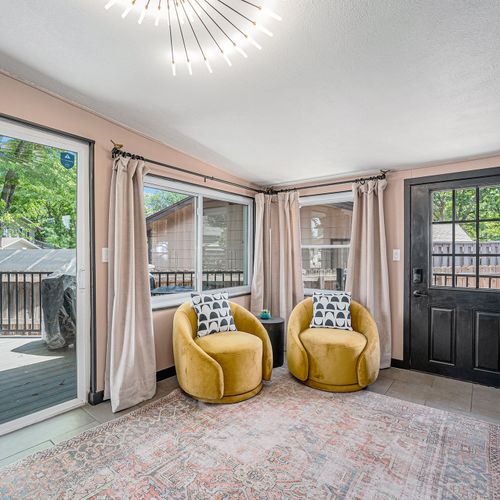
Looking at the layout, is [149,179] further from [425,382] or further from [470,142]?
[425,382]

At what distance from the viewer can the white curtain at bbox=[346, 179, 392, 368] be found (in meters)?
3.61

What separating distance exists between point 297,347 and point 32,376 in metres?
2.34

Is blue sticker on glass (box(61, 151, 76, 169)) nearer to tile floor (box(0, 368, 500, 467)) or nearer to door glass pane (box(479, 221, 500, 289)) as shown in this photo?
tile floor (box(0, 368, 500, 467))

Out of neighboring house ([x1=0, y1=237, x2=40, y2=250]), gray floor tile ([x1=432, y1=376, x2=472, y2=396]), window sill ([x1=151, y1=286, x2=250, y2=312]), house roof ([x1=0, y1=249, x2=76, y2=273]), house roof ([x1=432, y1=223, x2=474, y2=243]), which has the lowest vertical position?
gray floor tile ([x1=432, y1=376, x2=472, y2=396])

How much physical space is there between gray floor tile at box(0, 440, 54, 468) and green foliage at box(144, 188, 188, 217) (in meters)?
2.05

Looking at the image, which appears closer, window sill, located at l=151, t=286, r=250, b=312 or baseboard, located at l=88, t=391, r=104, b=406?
A: baseboard, located at l=88, t=391, r=104, b=406

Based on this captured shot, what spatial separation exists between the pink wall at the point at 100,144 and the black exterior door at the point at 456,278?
272 centimetres

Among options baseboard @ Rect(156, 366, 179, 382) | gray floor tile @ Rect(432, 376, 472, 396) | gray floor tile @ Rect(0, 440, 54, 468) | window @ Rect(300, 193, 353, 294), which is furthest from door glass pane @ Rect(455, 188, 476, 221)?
gray floor tile @ Rect(0, 440, 54, 468)

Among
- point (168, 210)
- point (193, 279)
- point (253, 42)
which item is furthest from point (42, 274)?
point (253, 42)

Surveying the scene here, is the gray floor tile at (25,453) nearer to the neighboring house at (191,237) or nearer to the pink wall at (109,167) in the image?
the pink wall at (109,167)

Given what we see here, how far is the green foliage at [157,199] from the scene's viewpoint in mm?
3279

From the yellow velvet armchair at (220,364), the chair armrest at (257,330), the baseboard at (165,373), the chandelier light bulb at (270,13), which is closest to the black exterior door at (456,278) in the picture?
the chair armrest at (257,330)

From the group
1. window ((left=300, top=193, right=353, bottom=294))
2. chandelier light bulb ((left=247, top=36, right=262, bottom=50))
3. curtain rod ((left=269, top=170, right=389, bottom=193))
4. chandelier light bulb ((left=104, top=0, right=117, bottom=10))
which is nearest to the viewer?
chandelier light bulb ((left=104, top=0, right=117, bottom=10))

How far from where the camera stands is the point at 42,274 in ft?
8.15
